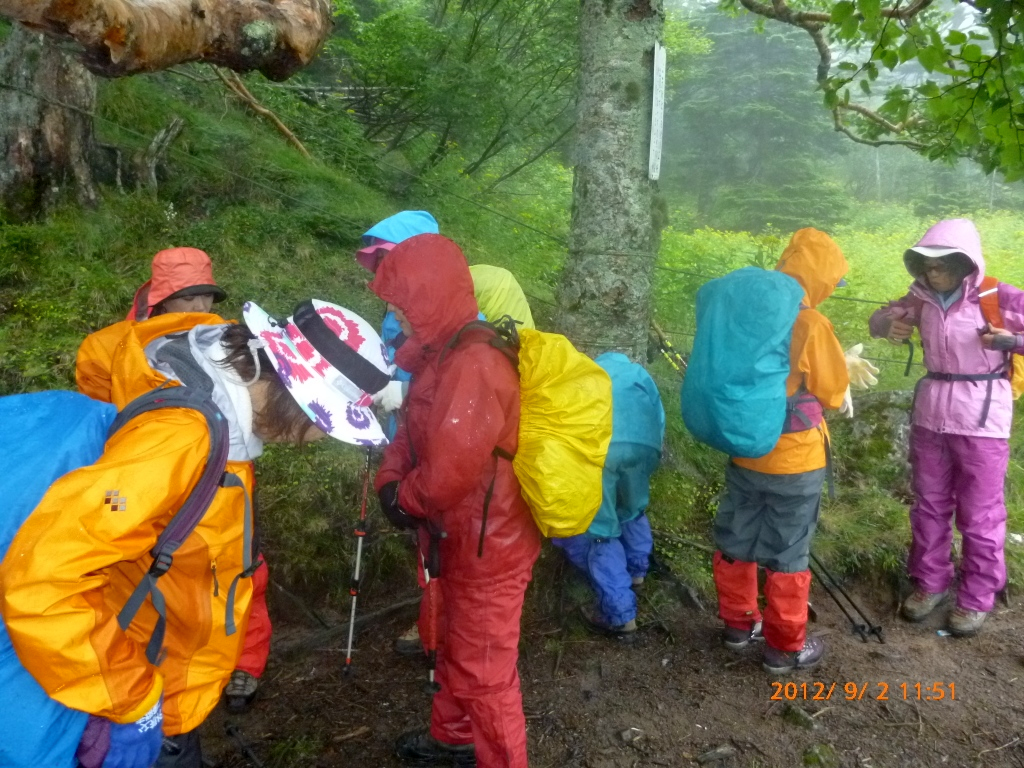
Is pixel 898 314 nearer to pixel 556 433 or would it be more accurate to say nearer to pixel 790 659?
pixel 790 659

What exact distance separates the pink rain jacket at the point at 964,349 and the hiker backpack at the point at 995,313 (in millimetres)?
25

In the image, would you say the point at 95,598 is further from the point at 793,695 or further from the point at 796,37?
the point at 796,37

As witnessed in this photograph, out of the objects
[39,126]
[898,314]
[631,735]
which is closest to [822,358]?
[898,314]

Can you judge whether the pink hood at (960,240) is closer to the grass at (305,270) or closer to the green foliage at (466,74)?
the grass at (305,270)

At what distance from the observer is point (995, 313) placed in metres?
4.01

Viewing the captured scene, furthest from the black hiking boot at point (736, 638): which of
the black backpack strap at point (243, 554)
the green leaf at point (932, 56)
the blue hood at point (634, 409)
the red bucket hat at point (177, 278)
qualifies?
the red bucket hat at point (177, 278)

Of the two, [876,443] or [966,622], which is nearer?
[966,622]

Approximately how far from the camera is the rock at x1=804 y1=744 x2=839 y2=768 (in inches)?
126

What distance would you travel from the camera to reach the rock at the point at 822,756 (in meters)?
3.19

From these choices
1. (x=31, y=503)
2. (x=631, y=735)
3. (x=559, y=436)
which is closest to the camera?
(x=31, y=503)

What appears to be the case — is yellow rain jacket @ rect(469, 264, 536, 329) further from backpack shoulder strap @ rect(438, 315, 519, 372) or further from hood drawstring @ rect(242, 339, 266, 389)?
hood drawstring @ rect(242, 339, 266, 389)

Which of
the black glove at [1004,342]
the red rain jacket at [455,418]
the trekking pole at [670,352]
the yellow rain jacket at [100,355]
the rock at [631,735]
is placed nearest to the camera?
the yellow rain jacket at [100,355]

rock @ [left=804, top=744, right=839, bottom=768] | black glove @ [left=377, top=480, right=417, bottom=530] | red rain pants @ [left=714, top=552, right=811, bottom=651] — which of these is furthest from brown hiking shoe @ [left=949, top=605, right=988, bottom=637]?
black glove @ [left=377, top=480, right=417, bottom=530]

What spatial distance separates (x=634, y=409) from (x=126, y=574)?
Result: 8.09 feet
